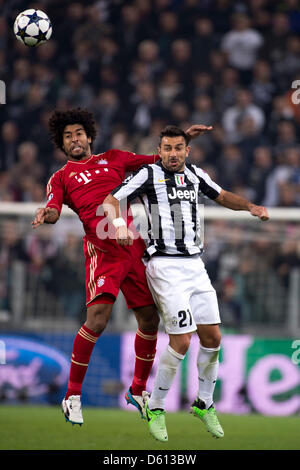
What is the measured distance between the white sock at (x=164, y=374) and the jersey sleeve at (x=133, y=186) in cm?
117

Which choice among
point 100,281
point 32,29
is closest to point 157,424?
point 100,281

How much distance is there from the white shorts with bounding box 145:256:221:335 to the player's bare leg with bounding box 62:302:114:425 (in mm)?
402

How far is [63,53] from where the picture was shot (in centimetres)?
1349

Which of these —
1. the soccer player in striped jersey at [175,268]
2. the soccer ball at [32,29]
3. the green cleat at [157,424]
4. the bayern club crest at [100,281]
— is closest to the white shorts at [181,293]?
the soccer player in striped jersey at [175,268]

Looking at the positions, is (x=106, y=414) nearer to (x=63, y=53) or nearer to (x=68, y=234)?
(x=68, y=234)

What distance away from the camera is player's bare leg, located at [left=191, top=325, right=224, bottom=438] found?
6281 mm

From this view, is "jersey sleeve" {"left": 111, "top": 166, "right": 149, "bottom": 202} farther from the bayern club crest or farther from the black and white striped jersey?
the bayern club crest

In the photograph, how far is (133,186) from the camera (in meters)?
6.24

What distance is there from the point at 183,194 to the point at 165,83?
666 cm

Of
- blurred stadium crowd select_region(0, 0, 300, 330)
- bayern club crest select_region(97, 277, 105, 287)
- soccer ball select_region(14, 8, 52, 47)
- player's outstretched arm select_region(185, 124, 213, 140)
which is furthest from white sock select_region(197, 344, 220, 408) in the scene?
blurred stadium crowd select_region(0, 0, 300, 330)

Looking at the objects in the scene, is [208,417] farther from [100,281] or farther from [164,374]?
[100,281]

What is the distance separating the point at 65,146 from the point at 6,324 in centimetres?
381

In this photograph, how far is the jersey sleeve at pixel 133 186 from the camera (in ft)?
20.4
